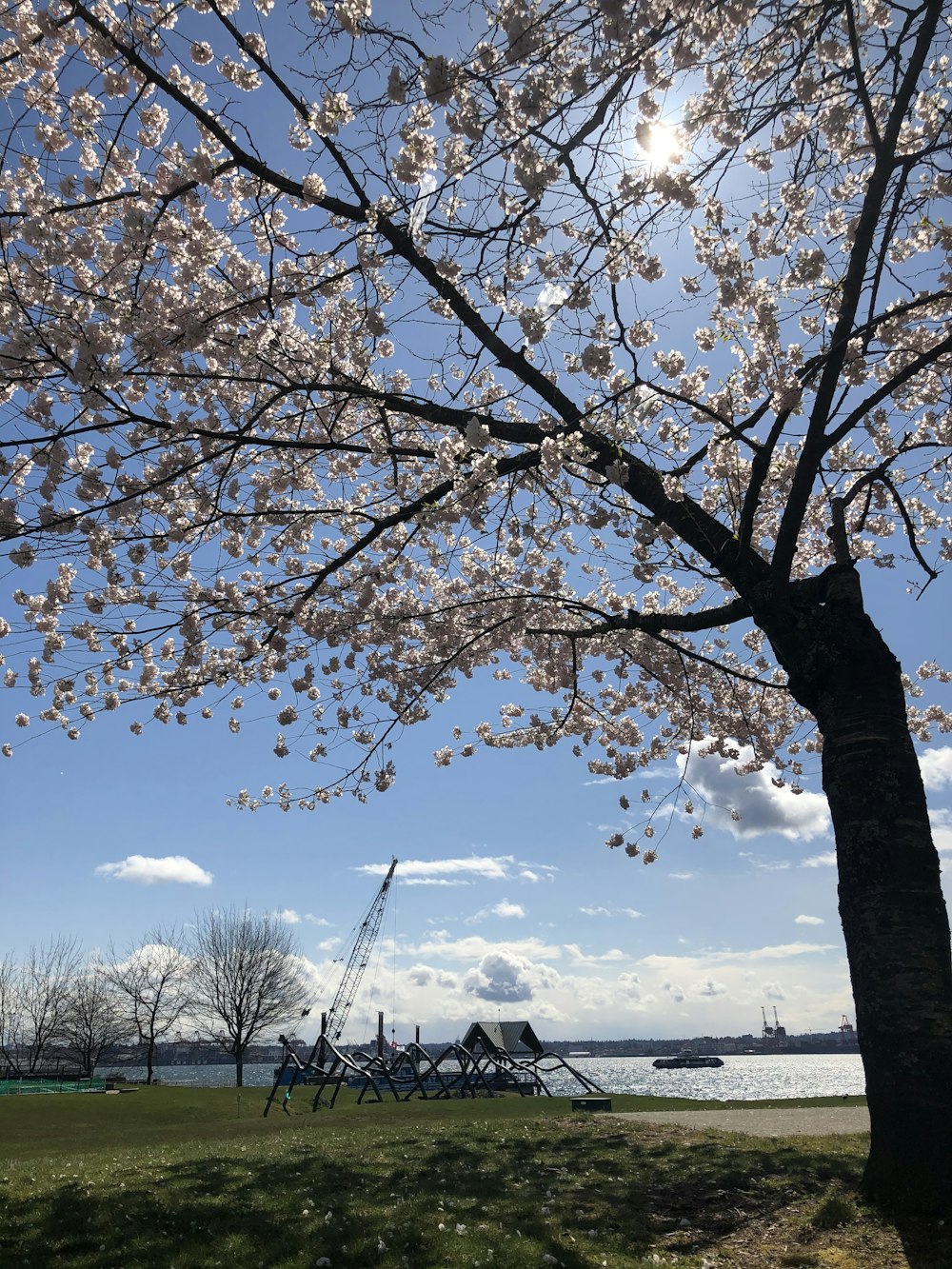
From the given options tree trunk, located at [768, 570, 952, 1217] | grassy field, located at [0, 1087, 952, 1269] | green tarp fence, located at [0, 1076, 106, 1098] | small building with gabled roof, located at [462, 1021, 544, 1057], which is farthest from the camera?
green tarp fence, located at [0, 1076, 106, 1098]

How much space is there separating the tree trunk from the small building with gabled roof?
28313mm

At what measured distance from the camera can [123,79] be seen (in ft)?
25.1

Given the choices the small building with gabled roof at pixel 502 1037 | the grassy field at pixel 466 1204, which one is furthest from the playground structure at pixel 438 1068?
the grassy field at pixel 466 1204

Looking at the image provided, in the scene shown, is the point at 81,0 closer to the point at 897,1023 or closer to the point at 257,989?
the point at 897,1023

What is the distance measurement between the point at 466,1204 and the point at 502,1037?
3095 cm

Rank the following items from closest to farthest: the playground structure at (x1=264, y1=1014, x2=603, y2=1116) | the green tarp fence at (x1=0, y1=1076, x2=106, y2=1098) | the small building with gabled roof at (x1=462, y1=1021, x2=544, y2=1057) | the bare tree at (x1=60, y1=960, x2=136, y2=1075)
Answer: the playground structure at (x1=264, y1=1014, x2=603, y2=1116)
the small building with gabled roof at (x1=462, y1=1021, x2=544, y2=1057)
the green tarp fence at (x1=0, y1=1076, x2=106, y2=1098)
the bare tree at (x1=60, y1=960, x2=136, y2=1075)

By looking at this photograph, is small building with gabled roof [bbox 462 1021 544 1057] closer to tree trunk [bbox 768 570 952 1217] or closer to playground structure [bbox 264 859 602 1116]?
playground structure [bbox 264 859 602 1116]

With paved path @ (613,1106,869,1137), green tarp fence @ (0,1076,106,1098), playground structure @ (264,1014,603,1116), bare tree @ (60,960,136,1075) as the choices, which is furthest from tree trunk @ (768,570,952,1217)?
bare tree @ (60,960,136,1075)

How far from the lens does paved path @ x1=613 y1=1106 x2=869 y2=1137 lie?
13102mm

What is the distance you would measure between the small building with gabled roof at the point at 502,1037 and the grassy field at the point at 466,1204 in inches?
896

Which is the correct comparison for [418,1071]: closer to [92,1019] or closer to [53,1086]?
[53,1086]

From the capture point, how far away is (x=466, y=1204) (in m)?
7.43

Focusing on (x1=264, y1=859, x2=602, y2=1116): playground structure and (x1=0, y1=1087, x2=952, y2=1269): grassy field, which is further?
(x1=264, y1=859, x2=602, y2=1116): playground structure

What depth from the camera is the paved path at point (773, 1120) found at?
43.0 feet
